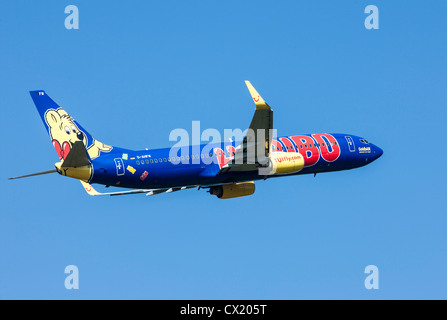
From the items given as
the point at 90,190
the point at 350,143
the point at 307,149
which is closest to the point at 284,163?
the point at 307,149

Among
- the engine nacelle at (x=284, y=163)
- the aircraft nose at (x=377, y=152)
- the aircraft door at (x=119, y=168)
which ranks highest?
the aircraft nose at (x=377, y=152)

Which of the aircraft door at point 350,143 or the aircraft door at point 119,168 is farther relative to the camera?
the aircraft door at point 350,143

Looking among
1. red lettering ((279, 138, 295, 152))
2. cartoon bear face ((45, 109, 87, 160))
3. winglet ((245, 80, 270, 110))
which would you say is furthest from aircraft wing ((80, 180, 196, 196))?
winglet ((245, 80, 270, 110))

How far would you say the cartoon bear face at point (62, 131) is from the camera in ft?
229

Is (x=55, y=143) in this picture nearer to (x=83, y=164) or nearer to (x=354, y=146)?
(x=83, y=164)

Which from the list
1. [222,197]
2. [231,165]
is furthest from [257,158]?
[222,197]

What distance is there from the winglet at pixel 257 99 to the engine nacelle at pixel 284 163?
28.5ft

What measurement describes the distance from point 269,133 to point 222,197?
35.9ft

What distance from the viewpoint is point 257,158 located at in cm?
7088

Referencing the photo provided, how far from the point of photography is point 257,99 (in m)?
63.3

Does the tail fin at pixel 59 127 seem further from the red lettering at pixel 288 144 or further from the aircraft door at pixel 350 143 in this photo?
the aircraft door at pixel 350 143

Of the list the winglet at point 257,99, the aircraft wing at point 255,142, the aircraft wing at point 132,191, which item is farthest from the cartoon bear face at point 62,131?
the winglet at point 257,99

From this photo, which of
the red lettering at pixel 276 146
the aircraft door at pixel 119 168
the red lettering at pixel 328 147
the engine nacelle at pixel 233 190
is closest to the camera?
the aircraft door at pixel 119 168
